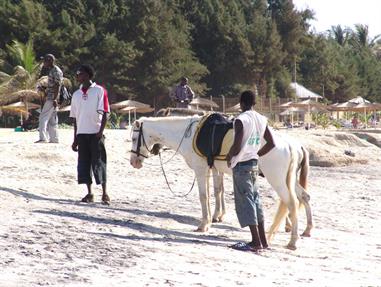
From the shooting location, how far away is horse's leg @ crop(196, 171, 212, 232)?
9.94 metres

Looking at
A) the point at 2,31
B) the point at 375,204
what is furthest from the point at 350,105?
the point at 375,204

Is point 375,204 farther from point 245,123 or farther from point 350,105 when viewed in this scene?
point 350,105

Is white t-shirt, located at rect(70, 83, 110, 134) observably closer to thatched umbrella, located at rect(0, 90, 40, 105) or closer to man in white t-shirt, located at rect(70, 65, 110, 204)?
man in white t-shirt, located at rect(70, 65, 110, 204)

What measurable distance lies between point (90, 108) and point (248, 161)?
9.83 feet

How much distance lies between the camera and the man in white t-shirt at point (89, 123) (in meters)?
10.6

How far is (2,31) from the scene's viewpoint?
45.6 m

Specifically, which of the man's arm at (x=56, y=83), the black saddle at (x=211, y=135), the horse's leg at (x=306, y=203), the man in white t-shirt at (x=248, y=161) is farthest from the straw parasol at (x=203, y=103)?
the man in white t-shirt at (x=248, y=161)

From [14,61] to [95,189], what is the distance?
31.4 m

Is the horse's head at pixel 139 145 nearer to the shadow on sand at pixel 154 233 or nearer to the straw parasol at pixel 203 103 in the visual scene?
the shadow on sand at pixel 154 233

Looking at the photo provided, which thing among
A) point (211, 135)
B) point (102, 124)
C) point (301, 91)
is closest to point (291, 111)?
point (301, 91)

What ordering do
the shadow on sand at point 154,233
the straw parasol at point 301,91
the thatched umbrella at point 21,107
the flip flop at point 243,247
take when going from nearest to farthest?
1. the flip flop at point 243,247
2. the shadow on sand at point 154,233
3. the thatched umbrella at point 21,107
4. the straw parasol at point 301,91

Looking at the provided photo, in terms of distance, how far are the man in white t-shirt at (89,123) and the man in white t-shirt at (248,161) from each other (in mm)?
2697

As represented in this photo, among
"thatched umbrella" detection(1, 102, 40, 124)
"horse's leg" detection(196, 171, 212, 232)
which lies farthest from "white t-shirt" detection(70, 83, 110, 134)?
"thatched umbrella" detection(1, 102, 40, 124)

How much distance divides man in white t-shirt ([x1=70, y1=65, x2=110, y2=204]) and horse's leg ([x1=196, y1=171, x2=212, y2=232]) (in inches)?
63.3
